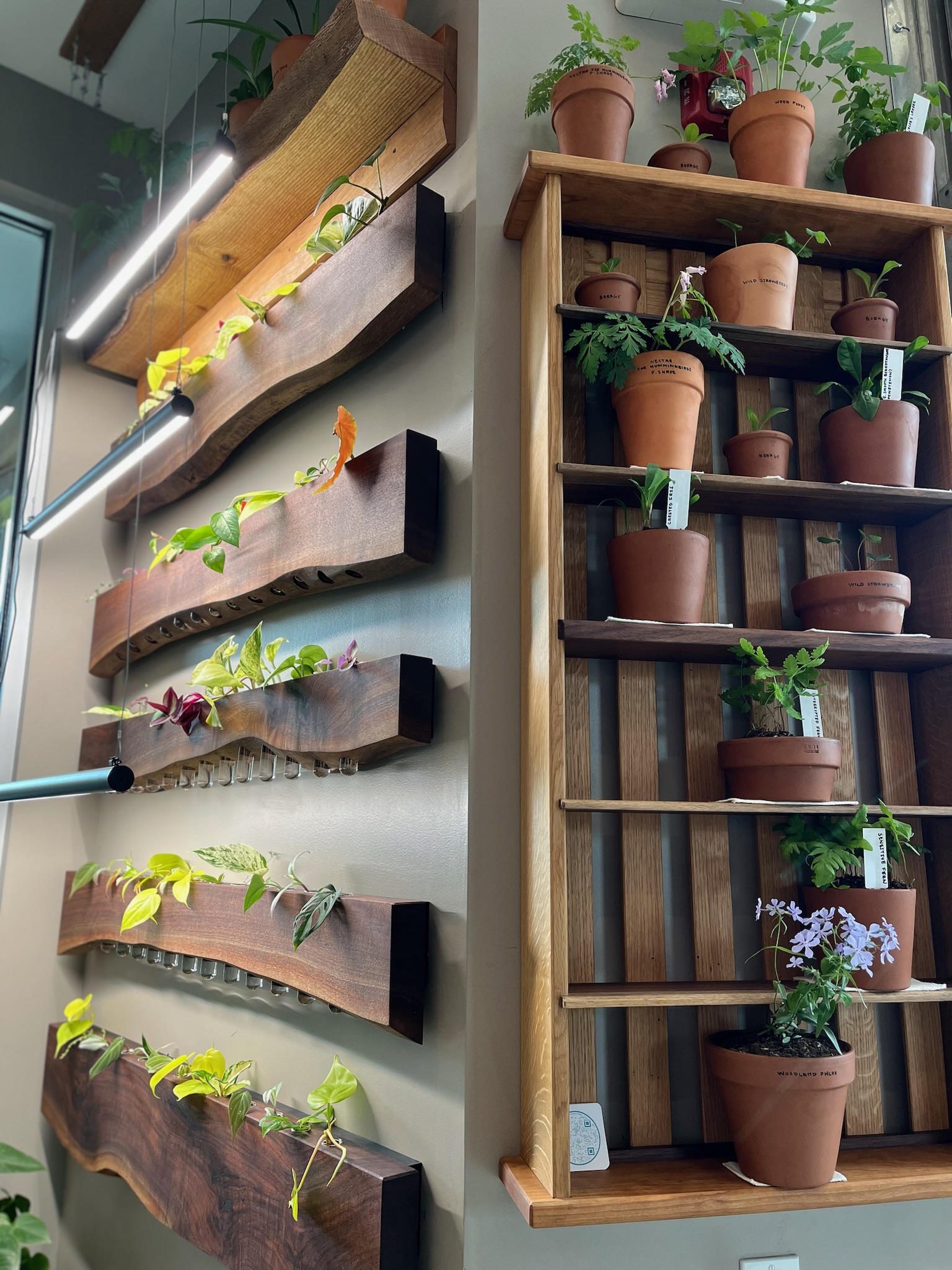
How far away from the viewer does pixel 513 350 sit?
1.75 meters

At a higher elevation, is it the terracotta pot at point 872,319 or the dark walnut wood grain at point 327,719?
the terracotta pot at point 872,319

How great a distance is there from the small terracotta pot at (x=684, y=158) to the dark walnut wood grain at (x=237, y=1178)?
1.87 metres

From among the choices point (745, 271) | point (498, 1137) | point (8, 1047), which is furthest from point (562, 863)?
point (8, 1047)

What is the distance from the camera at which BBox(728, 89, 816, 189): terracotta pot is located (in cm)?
182

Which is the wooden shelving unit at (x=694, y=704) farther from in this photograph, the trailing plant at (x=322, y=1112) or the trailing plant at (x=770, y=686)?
the trailing plant at (x=322, y=1112)

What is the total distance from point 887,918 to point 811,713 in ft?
1.19

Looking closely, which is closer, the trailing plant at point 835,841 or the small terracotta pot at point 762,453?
the trailing plant at point 835,841

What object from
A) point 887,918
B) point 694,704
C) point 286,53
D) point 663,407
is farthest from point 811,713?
point 286,53

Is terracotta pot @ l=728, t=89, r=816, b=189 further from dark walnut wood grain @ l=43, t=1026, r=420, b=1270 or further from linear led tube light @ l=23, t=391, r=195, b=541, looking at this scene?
dark walnut wood grain @ l=43, t=1026, r=420, b=1270

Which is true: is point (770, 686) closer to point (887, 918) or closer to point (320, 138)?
point (887, 918)

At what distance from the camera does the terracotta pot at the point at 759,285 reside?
1.76 m

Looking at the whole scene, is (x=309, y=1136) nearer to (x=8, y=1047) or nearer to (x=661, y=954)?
(x=661, y=954)

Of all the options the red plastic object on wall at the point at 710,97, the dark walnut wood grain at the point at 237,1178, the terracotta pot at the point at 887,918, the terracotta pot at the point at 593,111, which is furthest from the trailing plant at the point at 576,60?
the dark walnut wood grain at the point at 237,1178

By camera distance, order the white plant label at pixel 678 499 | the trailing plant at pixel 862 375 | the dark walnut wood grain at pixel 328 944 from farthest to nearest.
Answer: the trailing plant at pixel 862 375
the white plant label at pixel 678 499
the dark walnut wood grain at pixel 328 944
